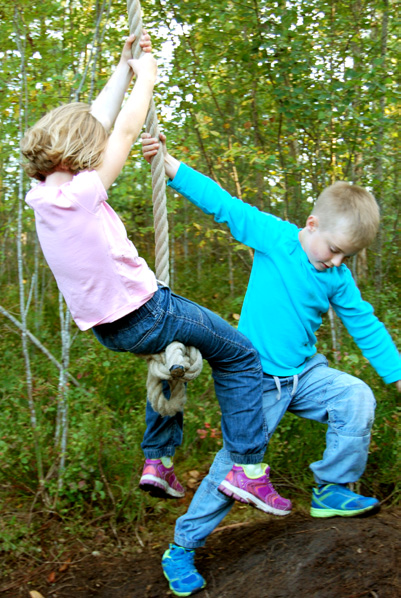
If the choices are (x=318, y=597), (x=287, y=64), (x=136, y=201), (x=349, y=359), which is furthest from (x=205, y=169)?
(x=318, y=597)

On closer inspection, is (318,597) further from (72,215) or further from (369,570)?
(72,215)

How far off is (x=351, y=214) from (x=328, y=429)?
99 centimetres

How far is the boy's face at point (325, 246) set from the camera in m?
2.55

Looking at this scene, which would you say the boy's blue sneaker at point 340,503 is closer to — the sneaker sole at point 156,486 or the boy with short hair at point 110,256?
the boy with short hair at point 110,256

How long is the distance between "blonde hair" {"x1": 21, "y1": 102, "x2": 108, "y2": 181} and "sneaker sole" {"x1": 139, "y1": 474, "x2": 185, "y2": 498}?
1.42 meters

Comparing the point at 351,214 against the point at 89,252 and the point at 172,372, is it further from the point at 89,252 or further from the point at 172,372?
the point at 89,252

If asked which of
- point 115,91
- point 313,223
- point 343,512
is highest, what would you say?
point 115,91

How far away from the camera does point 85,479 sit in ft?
11.4

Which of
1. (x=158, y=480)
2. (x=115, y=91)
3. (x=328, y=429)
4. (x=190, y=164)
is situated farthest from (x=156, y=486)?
(x=190, y=164)

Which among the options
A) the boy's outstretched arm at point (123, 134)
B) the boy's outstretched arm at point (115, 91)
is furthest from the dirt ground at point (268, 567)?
the boy's outstretched arm at point (115, 91)

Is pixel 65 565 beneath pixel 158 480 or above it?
beneath

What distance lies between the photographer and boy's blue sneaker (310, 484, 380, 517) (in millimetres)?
2705

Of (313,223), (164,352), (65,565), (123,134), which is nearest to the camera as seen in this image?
(123,134)

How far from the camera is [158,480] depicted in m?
2.69
